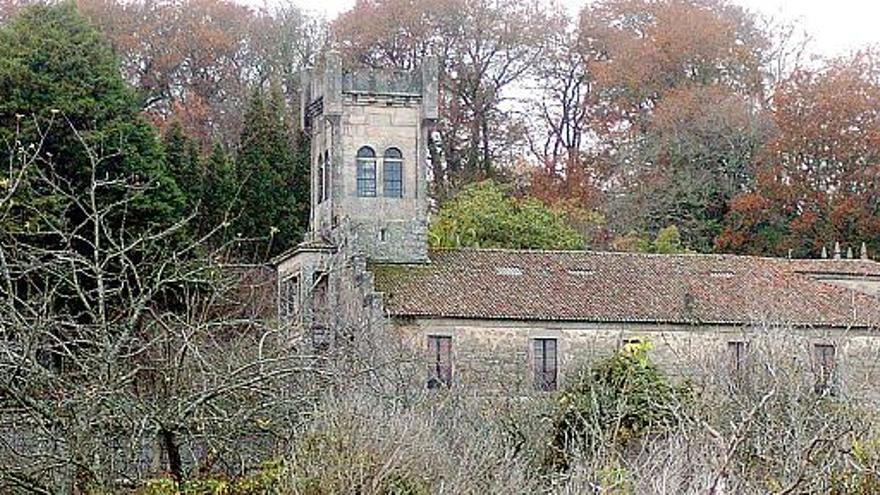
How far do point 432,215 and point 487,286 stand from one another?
42.9ft

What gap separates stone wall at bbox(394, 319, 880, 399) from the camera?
1248 inches

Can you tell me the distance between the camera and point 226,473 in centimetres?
1658

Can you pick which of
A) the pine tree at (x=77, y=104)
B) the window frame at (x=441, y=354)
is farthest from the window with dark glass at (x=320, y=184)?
the window frame at (x=441, y=354)

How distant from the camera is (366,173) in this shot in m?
35.1

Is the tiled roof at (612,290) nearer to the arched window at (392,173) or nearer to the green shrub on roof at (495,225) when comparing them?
the arched window at (392,173)

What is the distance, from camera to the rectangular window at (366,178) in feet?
115

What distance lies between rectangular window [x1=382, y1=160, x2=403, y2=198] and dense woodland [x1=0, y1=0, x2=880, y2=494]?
4.11 metres

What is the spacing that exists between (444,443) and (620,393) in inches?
243

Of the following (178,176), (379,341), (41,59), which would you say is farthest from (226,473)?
(178,176)

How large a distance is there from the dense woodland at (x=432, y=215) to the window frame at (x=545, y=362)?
499cm

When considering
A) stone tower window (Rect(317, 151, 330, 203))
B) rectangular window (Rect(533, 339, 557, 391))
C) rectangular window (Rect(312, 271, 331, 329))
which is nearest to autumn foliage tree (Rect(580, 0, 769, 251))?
stone tower window (Rect(317, 151, 330, 203))

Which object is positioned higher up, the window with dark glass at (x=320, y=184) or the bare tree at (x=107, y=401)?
the window with dark glass at (x=320, y=184)

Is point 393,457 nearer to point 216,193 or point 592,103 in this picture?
point 216,193

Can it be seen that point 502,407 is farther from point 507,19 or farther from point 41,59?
point 507,19
